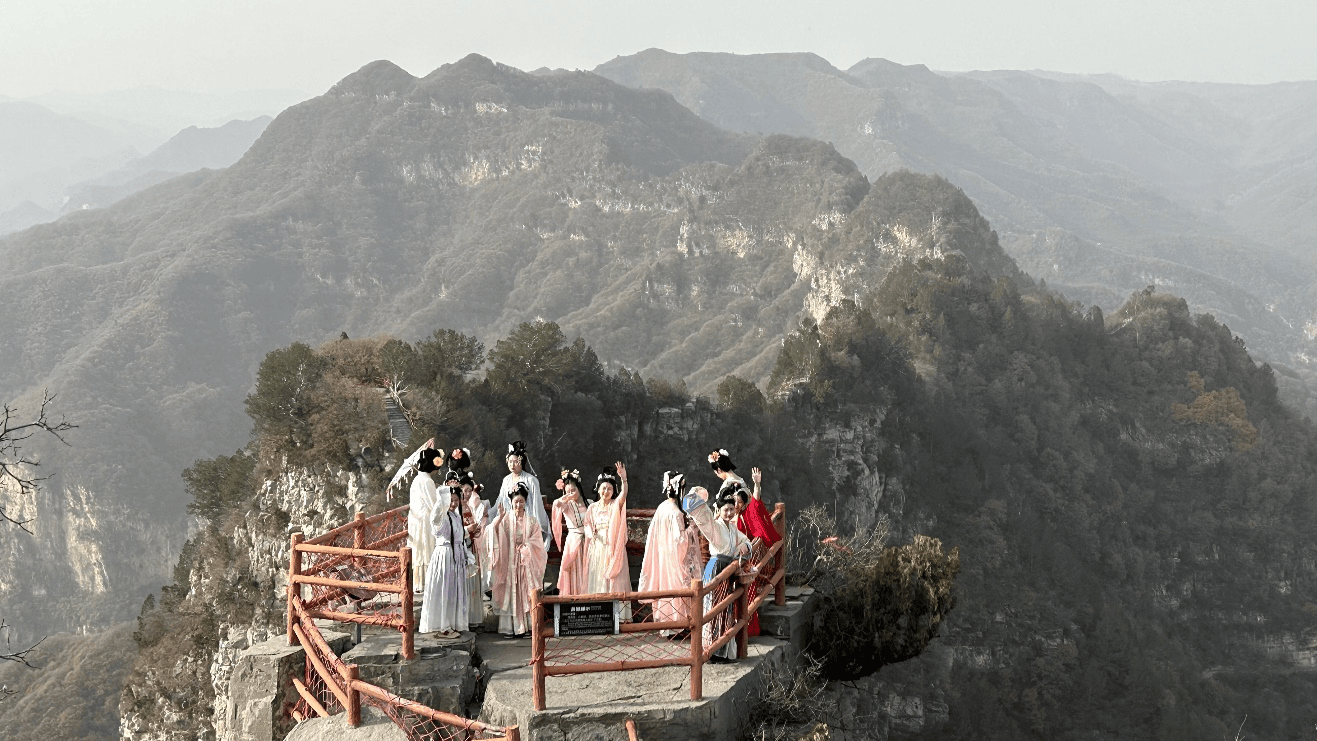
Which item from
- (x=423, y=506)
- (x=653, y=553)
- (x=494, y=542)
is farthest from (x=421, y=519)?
(x=653, y=553)

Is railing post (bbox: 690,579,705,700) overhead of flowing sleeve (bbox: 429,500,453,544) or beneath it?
beneath

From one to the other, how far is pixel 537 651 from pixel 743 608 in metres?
2.58

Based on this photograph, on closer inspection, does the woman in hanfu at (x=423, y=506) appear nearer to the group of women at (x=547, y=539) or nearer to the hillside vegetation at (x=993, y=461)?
the group of women at (x=547, y=539)

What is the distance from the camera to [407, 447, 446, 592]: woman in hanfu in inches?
485

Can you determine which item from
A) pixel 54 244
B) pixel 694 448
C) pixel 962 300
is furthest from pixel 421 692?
pixel 54 244

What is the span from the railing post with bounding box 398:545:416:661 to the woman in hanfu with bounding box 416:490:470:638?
1.84ft

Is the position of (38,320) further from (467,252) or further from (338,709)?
(338,709)

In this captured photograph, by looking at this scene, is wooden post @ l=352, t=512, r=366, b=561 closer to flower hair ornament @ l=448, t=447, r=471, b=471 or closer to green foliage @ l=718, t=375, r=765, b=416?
flower hair ornament @ l=448, t=447, r=471, b=471

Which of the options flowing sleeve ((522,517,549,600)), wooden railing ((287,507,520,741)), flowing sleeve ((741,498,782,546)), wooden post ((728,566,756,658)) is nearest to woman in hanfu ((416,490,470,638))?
wooden railing ((287,507,520,741))

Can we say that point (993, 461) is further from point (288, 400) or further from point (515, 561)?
point (515, 561)

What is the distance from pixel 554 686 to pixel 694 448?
140 ft

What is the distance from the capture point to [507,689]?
10.7 metres

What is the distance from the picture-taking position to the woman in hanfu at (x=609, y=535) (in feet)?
42.8

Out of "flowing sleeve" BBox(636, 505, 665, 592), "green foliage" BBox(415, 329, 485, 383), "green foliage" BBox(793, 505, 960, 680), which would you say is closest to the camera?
"flowing sleeve" BBox(636, 505, 665, 592)
